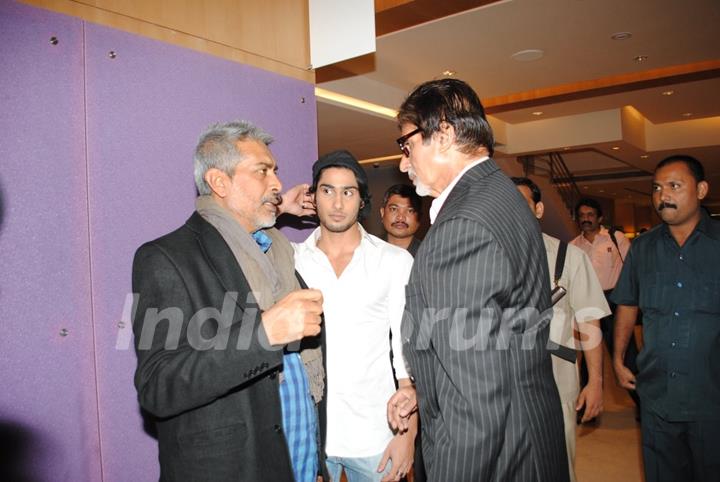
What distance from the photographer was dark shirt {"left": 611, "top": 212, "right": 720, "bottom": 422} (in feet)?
8.34

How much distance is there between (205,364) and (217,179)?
70 centimetres

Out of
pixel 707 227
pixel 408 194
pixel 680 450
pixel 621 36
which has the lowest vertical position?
pixel 680 450

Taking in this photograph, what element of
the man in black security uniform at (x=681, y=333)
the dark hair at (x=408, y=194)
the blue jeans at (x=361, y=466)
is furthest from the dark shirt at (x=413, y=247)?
the blue jeans at (x=361, y=466)

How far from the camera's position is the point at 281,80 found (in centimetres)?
244

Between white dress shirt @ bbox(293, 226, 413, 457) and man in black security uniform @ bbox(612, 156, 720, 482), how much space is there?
1534 millimetres

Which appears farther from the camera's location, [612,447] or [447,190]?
[612,447]

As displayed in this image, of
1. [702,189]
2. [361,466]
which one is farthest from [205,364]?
[702,189]

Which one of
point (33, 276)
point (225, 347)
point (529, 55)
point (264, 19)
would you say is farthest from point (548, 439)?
point (529, 55)

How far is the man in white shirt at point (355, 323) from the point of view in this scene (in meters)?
2.14

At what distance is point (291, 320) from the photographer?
1396mm

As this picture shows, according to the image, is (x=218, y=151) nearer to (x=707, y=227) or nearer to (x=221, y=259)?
(x=221, y=259)

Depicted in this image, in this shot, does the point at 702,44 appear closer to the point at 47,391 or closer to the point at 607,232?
the point at 607,232

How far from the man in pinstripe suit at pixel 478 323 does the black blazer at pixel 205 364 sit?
47cm

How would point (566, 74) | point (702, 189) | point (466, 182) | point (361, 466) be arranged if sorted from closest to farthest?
1. point (466, 182)
2. point (361, 466)
3. point (702, 189)
4. point (566, 74)
